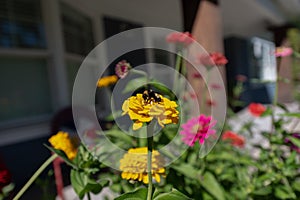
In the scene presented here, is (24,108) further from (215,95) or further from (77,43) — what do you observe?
(215,95)

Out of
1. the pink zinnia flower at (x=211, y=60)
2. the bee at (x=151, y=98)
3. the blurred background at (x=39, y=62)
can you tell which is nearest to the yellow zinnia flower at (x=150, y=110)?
the bee at (x=151, y=98)

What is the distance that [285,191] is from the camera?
98 centimetres

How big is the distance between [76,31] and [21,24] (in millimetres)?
817

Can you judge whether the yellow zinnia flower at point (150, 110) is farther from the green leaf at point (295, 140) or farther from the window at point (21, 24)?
the window at point (21, 24)

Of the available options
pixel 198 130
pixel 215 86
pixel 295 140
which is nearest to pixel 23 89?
pixel 215 86

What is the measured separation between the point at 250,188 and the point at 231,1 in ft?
14.6

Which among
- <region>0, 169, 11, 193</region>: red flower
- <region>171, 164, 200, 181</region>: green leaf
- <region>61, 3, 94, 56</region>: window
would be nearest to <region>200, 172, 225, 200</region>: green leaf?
<region>171, 164, 200, 181</region>: green leaf

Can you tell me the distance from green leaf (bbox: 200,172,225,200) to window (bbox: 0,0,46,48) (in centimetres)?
237

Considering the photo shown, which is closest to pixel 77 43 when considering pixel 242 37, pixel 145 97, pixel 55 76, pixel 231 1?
pixel 55 76

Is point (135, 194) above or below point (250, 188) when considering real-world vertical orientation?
above

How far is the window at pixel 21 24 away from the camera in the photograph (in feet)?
8.70

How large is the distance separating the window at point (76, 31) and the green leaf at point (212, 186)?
269 cm

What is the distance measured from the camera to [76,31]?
11.5ft

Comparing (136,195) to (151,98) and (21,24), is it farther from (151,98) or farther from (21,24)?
(21,24)
